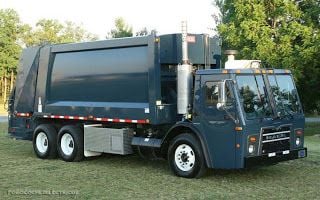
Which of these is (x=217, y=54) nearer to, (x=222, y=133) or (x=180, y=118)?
(x=180, y=118)

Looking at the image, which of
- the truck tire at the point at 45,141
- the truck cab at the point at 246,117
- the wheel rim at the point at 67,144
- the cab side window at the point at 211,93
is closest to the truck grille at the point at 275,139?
the truck cab at the point at 246,117

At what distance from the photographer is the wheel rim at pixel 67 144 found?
13.2 meters

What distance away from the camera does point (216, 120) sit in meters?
9.87

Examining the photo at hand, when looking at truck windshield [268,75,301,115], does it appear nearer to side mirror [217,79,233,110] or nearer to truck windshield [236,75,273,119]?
truck windshield [236,75,273,119]

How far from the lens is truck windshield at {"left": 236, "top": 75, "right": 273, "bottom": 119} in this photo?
388 inches

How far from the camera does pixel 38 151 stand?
1384cm

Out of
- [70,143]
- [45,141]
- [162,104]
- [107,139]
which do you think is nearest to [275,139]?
[162,104]

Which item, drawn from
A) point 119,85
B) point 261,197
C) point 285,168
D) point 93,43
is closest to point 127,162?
point 119,85

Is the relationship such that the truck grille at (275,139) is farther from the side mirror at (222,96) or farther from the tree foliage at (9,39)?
the tree foliage at (9,39)

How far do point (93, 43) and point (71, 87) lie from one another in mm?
1325

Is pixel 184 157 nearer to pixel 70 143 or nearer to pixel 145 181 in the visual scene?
pixel 145 181

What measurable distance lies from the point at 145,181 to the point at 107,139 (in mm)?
2293

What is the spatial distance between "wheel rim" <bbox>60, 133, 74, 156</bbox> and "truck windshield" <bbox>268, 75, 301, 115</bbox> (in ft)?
17.4

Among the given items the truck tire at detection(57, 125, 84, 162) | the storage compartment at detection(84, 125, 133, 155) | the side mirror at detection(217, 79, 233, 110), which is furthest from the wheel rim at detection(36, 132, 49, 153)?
the side mirror at detection(217, 79, 233, 110)
